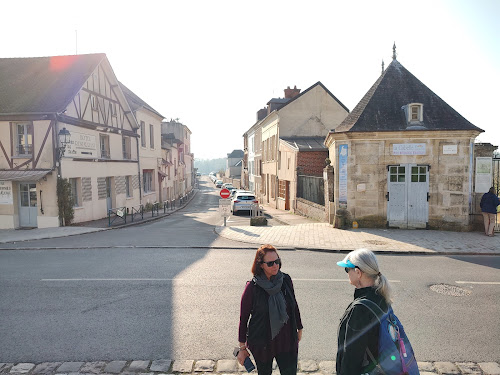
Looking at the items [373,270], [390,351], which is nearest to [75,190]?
[373,270]

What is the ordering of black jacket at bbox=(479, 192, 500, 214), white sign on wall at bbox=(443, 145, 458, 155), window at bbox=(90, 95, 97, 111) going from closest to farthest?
black jacket at bbox=(479, 192, 500, 214) < white sign on wall at bbox=(443, 145, 458, 155) < window at bbox=(90, 95, 97, 111)

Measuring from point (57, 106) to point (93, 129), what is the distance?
10.7 feet

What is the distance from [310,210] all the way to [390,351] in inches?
643

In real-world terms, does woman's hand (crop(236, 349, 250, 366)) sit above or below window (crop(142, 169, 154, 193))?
below

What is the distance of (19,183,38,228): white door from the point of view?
16.6 meters

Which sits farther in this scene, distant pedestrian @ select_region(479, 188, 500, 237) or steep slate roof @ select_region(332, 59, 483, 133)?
steep slate roof @ select_region(332, 59, 483, 133)

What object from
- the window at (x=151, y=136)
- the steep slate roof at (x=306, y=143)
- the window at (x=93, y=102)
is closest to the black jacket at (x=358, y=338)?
the steep slate roof at (x=306, y=143)

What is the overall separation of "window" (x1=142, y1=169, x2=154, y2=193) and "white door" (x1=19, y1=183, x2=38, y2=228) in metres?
11.0

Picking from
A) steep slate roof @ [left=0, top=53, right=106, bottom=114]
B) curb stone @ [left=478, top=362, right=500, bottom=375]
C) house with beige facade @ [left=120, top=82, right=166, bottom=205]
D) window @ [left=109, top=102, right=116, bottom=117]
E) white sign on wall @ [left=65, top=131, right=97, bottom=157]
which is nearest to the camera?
curb stone @ [left=478, top=362, right=500, bottom=375]

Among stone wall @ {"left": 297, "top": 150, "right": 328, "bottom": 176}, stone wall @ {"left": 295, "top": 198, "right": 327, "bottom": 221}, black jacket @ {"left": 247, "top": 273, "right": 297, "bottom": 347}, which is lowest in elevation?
stone wall @ {"left": 295, "top": 198, "right": 327, "bottom": 221}

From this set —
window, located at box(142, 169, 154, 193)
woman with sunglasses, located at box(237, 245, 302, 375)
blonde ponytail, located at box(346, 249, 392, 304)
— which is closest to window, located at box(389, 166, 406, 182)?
woman with sunglasses, located at box(237, 245, 302, 375)

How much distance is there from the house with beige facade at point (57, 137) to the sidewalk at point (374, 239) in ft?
28.4

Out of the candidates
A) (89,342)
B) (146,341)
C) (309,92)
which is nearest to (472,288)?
(146,341)

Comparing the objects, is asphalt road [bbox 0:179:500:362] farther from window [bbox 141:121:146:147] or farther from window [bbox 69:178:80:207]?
window [bbox 141:121:146:147]
